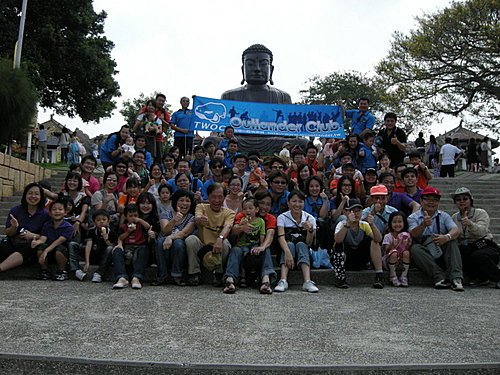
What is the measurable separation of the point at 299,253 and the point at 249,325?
1.92 m

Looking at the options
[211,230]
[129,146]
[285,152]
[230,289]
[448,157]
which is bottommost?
[230,289]

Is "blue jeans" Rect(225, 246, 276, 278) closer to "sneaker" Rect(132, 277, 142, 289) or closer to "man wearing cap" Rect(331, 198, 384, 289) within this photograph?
"man wearing cap" Rect(331, 198, 384, 289)

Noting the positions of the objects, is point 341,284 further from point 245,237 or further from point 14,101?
point 14,101

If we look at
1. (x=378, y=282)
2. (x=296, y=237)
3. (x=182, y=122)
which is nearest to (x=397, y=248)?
(x=378, y=282)

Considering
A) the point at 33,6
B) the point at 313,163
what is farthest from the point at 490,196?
the point at 33,6

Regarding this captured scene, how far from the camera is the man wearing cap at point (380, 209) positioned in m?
6.02

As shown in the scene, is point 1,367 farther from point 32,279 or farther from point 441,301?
point 441,301

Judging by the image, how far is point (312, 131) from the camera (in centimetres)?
1192

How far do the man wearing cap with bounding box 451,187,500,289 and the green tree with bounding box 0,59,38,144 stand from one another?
744cm

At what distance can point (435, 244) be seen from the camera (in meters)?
5.73

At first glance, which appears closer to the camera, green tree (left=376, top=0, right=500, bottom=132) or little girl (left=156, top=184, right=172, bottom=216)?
little girl (left=156, top=184, right=172, bottom=216)

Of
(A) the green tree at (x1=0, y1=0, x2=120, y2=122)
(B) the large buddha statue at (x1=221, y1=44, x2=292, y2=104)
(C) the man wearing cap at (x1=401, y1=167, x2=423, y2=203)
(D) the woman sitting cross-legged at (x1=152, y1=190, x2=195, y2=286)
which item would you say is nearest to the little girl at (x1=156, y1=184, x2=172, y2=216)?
(D) the woman sitting cross-legged at (x1=152, y1=190, x2=195, y2=286)

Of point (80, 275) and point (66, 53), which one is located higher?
point (66, 53)

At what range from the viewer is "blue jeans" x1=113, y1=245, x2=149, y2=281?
212 inches
